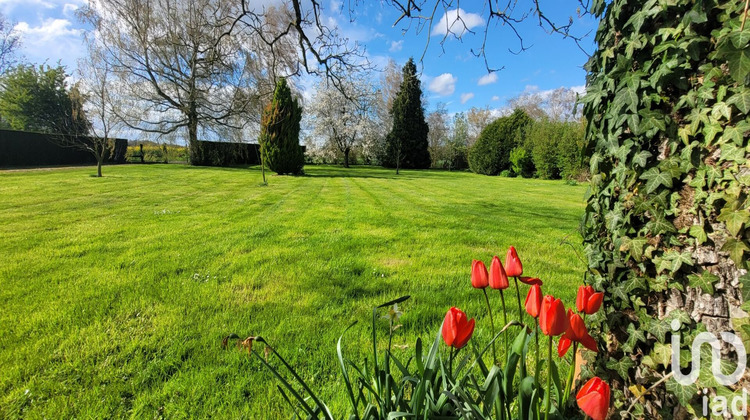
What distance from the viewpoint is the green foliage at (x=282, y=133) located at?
13.8 metres

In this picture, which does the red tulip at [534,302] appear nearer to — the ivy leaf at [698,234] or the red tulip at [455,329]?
the red tulip at [455,329]

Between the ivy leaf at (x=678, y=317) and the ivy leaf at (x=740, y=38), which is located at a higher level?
the ivy leaf at (x=740, y=38)

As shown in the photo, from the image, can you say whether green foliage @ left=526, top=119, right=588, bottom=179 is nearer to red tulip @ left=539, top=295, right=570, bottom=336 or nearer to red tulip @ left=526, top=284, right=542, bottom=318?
red tulip @ left=526, top=284, right=542, bottom=318

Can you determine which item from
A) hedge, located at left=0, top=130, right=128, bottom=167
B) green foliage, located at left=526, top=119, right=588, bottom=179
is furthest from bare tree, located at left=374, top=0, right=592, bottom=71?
hedge, located at left=0, top=130, right=128, bottom=167

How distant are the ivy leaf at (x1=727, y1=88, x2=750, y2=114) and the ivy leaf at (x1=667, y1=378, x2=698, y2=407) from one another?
705 mm

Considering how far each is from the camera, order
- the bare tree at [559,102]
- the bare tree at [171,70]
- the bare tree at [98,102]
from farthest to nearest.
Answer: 1. the bare tree at [559,102]
2. the bare tree at [171,70]
3. the bare tree at [98,102]

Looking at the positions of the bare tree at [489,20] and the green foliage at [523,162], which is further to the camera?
the green foliage at [523,162]

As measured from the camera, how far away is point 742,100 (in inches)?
29.7

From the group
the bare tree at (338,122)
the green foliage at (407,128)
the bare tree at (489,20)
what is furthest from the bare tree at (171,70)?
the green foliage at (407,128)

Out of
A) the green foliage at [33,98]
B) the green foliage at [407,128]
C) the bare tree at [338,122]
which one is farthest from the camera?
the green foliage at [407,128]

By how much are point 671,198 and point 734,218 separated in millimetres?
182

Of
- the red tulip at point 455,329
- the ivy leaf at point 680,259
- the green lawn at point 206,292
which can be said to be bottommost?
the green lawn at point 206,292

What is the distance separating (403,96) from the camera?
91.8 feet

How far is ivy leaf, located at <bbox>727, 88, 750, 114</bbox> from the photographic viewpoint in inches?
29.4
